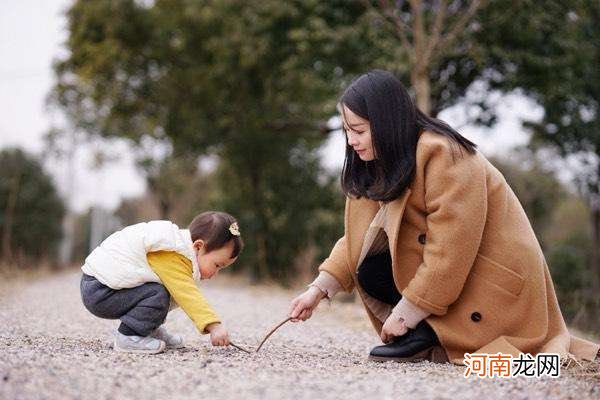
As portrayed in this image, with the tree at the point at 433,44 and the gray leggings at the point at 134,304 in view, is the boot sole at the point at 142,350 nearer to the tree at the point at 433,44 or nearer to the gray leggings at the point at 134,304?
the gray leggings at the point at 134,304

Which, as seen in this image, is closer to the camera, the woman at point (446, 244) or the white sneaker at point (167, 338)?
the woman at point (446, 244)

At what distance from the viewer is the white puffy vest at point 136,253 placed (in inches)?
117

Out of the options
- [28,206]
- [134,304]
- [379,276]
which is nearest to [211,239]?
[134,304]

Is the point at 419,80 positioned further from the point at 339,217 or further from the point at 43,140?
the point at 43,140

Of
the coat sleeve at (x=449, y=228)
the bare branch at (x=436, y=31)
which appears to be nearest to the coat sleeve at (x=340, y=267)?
the coat sleeve at (x=449, y=228)

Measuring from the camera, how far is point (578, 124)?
10453mm

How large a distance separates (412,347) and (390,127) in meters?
0.88

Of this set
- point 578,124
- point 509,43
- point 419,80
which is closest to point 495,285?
point 419,80

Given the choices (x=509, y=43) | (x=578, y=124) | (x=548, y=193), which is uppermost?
(x=509, y=43)

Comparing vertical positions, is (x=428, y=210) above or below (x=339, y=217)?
above

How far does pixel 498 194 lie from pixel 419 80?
5015mm

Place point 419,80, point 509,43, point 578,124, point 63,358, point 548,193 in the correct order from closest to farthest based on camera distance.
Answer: point 63,358, point 419,80, point 509,43, point 578,124, point 548,193

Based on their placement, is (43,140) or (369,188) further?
(43,140)

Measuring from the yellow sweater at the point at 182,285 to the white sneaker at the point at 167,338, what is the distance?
24cm
